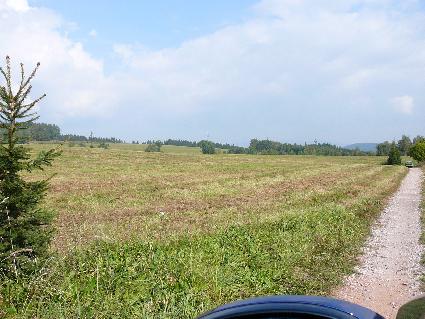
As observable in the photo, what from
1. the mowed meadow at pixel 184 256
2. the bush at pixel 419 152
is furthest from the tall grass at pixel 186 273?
the bush at pixel 419 152

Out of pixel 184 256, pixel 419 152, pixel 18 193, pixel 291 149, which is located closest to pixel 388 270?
pixel 184 256

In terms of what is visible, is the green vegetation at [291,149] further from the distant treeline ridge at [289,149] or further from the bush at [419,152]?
the bush at [419,152]

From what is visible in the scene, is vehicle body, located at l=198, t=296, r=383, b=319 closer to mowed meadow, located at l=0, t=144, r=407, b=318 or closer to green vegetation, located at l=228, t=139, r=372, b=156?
mowed meadow, located at l=0, t=144, r=407, b=318

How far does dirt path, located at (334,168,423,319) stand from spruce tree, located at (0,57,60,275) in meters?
5.63

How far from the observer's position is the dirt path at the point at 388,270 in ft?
25.7

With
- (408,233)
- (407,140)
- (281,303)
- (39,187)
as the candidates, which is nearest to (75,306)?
(39,187)

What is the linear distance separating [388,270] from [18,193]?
810 cm

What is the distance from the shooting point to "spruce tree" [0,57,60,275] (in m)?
6.96

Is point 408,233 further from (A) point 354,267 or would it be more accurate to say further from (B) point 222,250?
(B) point 222,250

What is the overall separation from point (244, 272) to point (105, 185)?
23432 mm

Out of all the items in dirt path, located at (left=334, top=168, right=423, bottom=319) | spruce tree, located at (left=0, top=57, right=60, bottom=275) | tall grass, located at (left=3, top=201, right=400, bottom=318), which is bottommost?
dirt path, located at (left=334, top=168, right=423, bottom=319)

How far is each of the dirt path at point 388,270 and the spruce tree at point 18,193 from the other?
5.63 metres

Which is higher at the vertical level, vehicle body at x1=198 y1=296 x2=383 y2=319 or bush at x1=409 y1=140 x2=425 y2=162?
bush at x1=409 y1=140 x2=425 y2=162

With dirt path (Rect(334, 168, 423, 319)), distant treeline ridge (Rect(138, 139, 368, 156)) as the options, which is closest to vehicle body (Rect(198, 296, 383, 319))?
dirt path (Rect(334, 168, 423, 319))
